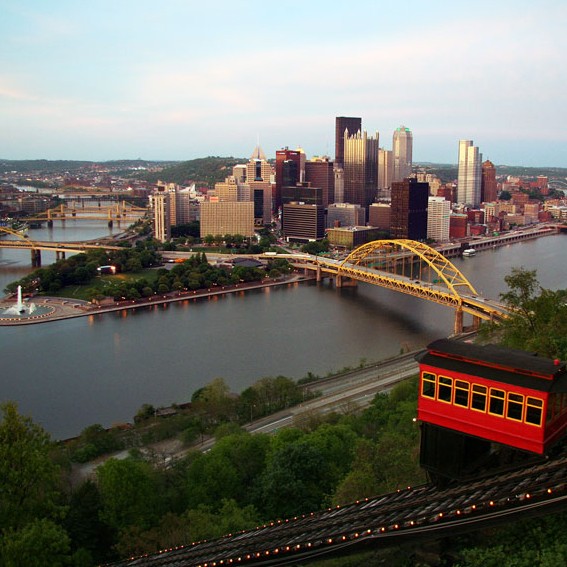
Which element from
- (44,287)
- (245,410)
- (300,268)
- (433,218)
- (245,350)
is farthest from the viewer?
(433,218)

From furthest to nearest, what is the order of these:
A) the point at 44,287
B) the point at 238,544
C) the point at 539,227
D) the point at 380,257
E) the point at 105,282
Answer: the point at 539,227, the point at 380,257, the point at 105,282, the point at 44,287, the point at 238,544

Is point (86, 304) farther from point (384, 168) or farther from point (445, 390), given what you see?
point (384, 168)

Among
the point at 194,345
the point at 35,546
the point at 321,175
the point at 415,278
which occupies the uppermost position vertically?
the point at 321,175

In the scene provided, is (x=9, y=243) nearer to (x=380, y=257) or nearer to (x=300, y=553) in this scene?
(x=380, y=257)

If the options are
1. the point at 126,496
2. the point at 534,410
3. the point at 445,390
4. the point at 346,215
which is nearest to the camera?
the point at 534,410

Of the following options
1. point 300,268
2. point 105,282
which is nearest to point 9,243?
point 105,282

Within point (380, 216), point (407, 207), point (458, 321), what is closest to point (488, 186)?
point (380, 216)
